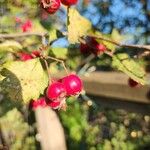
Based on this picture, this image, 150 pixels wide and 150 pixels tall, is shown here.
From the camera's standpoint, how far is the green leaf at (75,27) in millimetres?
1067

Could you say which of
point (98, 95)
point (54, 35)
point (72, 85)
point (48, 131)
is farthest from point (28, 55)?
point (48, 131)

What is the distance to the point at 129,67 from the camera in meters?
1.19

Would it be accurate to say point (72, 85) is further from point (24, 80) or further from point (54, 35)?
point (54, 35)

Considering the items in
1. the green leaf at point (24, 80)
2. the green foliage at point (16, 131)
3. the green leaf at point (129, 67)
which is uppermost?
the green leaf at point (24, 80)

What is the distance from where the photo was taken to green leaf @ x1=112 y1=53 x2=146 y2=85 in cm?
114

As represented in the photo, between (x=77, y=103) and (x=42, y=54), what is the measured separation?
10.3 feet

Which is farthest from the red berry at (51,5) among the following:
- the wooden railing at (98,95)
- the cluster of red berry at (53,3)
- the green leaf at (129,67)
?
the wooden railing at (98,95)

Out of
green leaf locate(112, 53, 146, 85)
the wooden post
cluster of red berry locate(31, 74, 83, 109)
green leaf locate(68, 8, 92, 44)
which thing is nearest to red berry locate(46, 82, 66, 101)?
cluster of red berry locate(31, 74, 83, 109)

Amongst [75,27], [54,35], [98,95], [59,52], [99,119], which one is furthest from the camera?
[99,119]

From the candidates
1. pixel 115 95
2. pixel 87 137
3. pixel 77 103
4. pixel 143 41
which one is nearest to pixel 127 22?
pixel 143 41

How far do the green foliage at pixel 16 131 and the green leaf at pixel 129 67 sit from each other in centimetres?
305

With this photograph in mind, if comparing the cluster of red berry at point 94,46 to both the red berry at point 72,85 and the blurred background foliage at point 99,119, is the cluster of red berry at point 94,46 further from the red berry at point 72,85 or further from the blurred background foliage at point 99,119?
the blurred background foliage at point 99,119

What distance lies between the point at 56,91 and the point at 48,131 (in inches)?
69.6

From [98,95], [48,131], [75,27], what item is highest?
[75,27]
